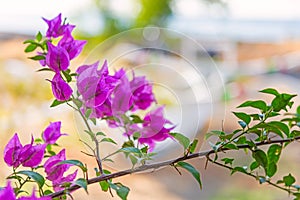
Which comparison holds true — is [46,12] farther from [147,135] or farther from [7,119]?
[147,135]

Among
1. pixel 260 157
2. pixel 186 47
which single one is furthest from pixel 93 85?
pixel 186 47

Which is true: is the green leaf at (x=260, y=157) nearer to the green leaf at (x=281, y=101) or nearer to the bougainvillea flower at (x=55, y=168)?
the green leaf at (x=281, y=101)

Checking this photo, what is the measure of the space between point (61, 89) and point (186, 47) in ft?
7.38

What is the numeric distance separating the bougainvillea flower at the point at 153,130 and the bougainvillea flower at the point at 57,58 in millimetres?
100

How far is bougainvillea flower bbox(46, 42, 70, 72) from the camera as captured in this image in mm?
325

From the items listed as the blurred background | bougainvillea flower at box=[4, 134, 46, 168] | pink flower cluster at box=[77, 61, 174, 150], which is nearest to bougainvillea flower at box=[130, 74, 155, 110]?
pink flower cluster at box=[77, 61, 174, 150]

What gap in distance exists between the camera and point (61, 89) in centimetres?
32

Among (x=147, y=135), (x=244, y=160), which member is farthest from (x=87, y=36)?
(x=147, y=135)

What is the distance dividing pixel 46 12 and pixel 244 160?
83 centimetres

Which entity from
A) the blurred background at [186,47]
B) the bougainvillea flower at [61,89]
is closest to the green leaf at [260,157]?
the bougainvillea flower at [61,89]

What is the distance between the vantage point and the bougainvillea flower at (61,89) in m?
0.32

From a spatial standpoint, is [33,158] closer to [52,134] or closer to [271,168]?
[52,134]

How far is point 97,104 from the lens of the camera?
336 millimetres

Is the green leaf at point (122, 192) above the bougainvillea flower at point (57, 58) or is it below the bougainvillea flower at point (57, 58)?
below
